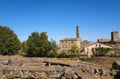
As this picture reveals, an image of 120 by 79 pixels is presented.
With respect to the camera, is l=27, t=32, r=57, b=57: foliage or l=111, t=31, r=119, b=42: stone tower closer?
l=27, t=32, r=57, b=57: foliage

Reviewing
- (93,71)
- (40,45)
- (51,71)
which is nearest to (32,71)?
(51,71)

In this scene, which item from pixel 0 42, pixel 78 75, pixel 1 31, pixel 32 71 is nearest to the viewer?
pixel 78 75

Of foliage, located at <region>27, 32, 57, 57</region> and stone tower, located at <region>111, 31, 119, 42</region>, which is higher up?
stone tower, located at <region>111, 31, 119, 42</region>

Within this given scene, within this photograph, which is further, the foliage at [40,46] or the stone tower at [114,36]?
the stone tower at [114,36]

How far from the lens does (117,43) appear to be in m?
84.2

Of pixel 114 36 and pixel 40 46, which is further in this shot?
pixel 114 36

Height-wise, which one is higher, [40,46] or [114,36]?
[114,36]

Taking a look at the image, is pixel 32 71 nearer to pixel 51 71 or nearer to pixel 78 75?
pixel 51 71

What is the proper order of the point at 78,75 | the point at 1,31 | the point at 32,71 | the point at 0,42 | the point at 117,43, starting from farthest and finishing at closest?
the point at 117,43
the point at 1,31
the point at 0,42
the point at 32,71
the point at 78,75

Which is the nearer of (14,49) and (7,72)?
(7,72)

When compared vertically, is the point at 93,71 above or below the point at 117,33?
below

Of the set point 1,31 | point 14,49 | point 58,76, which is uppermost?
point 1,31

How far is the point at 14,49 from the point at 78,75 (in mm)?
45441

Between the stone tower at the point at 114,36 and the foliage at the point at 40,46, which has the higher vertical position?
the stone tower at the point at 114,36
